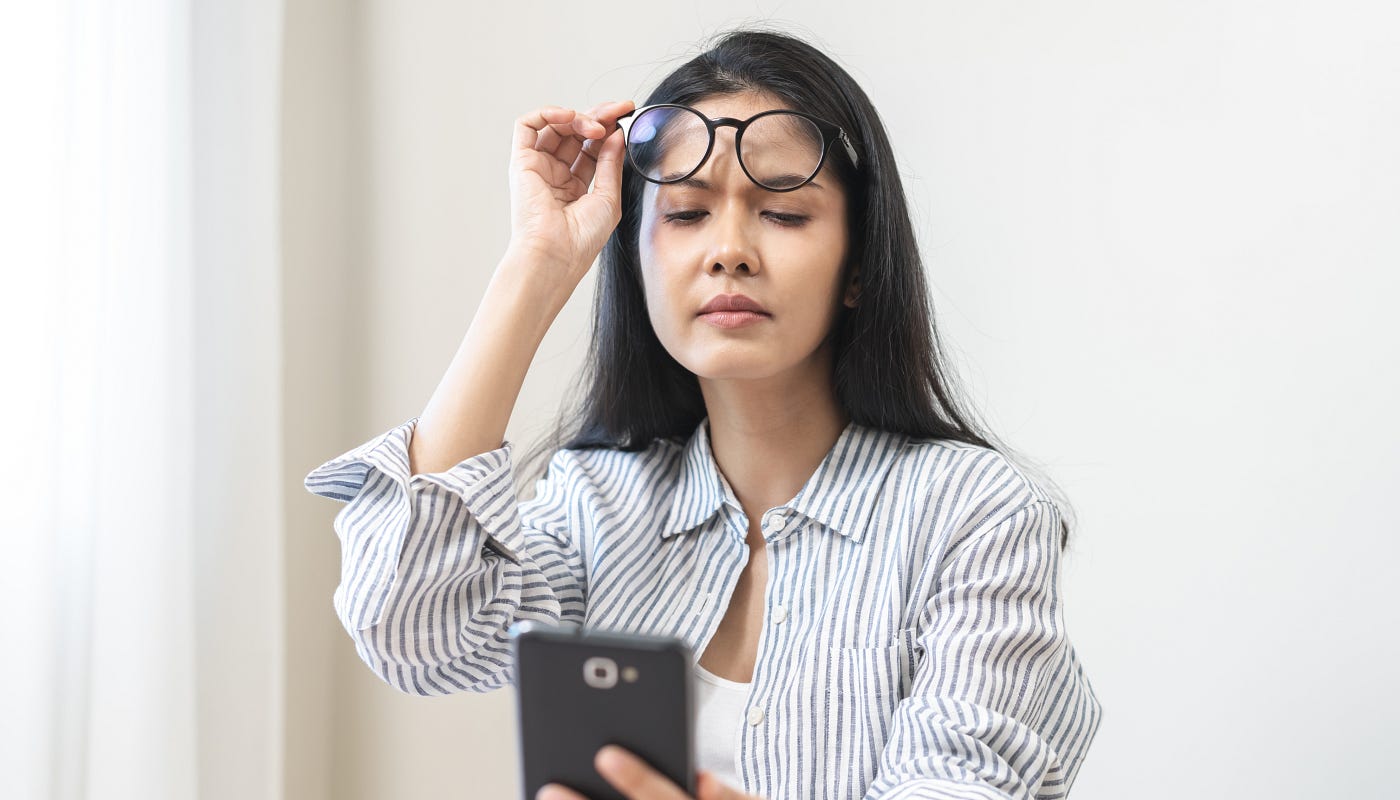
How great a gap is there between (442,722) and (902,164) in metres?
1.16

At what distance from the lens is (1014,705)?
1.03 meters

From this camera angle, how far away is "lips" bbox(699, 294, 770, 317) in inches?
43.9

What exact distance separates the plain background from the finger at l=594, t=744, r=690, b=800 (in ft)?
3.89

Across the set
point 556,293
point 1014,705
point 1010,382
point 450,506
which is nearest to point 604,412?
point 556,293

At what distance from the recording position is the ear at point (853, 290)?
1.22 m

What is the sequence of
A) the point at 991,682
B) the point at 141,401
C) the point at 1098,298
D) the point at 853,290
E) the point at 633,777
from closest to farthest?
the point at 633,777, the point at 991,682, the point at 853,290, the point at 141,401, the point at 1098,298

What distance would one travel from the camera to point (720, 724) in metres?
1.12

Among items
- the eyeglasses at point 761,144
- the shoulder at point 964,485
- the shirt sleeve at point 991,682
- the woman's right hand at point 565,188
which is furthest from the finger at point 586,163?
the shirt sleeve at point 991,682

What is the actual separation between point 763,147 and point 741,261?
12 centimetres

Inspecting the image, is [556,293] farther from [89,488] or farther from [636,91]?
[636,91]

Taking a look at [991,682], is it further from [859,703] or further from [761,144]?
[761,144]

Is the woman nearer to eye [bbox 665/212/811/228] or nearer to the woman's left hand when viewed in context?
eye [bbox 665/212/811/228]

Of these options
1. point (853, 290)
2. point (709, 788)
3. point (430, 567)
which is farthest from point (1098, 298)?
point (709, 788)

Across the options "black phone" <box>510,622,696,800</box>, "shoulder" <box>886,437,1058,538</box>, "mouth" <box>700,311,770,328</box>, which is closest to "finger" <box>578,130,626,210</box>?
"mouth" <box>700,311,770,328</box>
